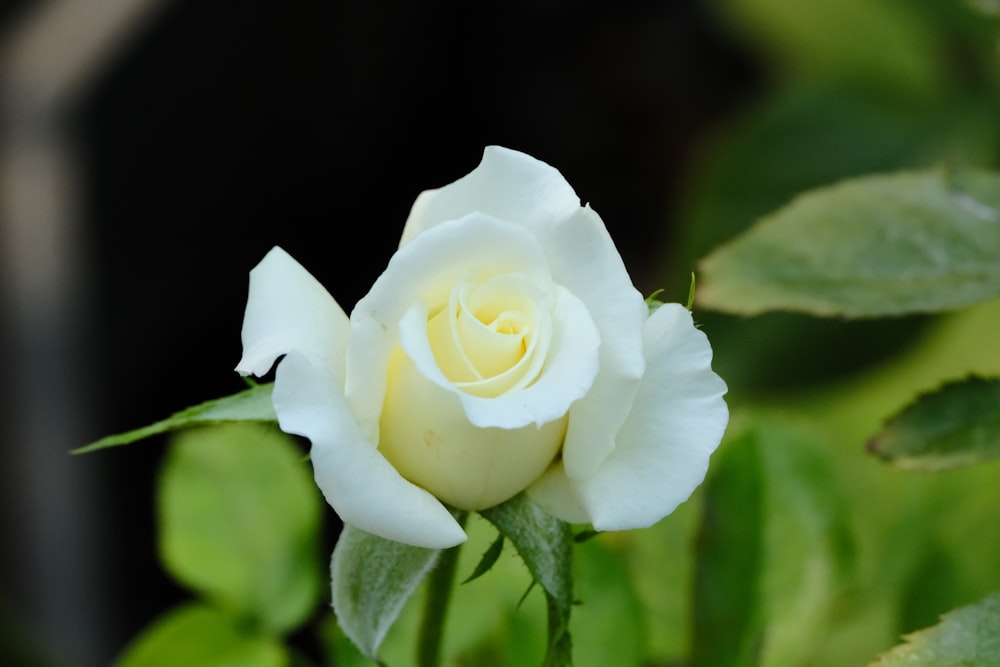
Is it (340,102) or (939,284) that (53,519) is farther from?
(939,284)

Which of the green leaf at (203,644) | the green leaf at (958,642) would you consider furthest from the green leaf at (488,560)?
the green leaf at (203,644)

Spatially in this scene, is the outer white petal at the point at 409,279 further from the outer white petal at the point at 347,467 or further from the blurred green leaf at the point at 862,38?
the blurred green leaf at the point at 862,38

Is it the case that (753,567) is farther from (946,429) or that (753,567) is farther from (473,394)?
(473,394)

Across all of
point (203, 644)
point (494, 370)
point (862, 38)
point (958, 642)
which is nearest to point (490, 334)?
point (494, 370)

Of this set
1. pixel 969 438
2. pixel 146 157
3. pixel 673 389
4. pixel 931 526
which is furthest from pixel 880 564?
pixel 146 157

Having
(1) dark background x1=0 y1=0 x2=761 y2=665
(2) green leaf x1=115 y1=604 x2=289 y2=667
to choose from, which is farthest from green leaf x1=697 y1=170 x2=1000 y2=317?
(1) dark background x1=0 y1=0 x2=761 y2=665

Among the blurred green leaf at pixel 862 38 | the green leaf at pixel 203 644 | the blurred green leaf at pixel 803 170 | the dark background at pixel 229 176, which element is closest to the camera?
the green leaf at pixel 203 644
